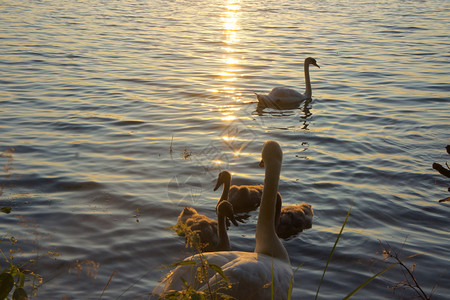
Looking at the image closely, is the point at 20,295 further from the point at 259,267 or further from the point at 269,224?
the point at 269,224

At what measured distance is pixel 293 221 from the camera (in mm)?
8734

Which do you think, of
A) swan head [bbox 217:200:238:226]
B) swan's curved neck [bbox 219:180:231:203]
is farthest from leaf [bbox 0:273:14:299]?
swan's curved neck [bbox 219:180:231:203]

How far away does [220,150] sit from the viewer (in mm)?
12719

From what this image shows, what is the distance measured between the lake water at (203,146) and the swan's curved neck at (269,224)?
0.85 meters

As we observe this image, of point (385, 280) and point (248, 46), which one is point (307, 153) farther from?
point (248, 46)

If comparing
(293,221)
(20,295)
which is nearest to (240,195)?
(293,221)

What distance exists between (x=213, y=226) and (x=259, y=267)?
3107 millimetres

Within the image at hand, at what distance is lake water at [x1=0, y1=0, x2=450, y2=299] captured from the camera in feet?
26.3

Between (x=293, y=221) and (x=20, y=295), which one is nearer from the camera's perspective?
(x=20, y=295)

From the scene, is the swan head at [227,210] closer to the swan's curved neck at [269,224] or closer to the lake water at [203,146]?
the lake water at [203,146]

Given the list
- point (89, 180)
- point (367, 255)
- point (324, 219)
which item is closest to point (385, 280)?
point (367, 255)

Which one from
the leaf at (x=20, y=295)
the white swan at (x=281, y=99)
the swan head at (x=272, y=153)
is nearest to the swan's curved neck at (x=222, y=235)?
the swan head at (x=272, y=153)

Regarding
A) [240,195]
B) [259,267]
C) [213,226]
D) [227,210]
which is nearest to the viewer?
[259,267]

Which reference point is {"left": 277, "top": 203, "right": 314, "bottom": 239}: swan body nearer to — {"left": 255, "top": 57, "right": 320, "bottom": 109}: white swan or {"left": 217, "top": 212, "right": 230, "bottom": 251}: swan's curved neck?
{"left": 217, "top": 212, "right": 230, "bottom": 251}: swan's curved neck
